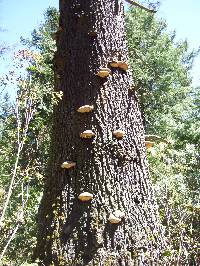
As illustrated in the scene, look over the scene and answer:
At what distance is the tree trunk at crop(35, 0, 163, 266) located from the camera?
98.1 inches

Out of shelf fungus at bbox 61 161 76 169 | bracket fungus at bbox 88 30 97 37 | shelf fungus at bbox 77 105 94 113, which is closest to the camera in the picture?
shelf fungus at bbox 61 161 76 169

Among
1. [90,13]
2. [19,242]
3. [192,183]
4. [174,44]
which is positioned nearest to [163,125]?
[192,183]

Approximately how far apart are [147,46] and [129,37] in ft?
3.72

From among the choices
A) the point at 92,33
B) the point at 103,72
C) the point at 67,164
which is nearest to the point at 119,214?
the point at 67,164

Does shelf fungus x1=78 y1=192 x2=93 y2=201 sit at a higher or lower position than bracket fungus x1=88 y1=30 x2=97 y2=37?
lower

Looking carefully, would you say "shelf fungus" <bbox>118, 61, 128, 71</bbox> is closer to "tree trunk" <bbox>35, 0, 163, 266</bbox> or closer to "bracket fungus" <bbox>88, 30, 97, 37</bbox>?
"tree trunk" <bbox>35, 0, 163, 266</bbox>

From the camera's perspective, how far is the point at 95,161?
9.03ft

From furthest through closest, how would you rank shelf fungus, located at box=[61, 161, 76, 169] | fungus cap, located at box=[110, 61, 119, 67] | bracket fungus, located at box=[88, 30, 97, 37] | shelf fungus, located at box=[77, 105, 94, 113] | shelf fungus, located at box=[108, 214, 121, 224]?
1. bracket fungus, located at box=[88, 30, 97, 37]
2. fungus cap, located at box=[110, 61, 119, 67]
3. shelf fungus, located at box=[77, 105, 94, 113]
4. shelf fungus, located at box=[61, 161, 76, 169]
5. shelf fungus, located at box=[108, 214, 121, 224]

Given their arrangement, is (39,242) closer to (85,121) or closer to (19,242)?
(85,121)

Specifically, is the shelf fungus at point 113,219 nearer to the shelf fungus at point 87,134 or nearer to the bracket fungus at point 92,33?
the shelf fungus at point 87,134

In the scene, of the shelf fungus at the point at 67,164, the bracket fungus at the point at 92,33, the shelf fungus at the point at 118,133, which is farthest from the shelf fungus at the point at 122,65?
the shelf fungus at the point at 67,164

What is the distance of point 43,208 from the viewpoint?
2.92m

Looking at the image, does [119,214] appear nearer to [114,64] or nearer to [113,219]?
[113,219]

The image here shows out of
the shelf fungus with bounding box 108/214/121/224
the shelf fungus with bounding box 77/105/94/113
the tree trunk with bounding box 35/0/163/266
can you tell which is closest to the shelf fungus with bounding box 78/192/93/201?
the tree trunk with bounding box 35/0/163/266
